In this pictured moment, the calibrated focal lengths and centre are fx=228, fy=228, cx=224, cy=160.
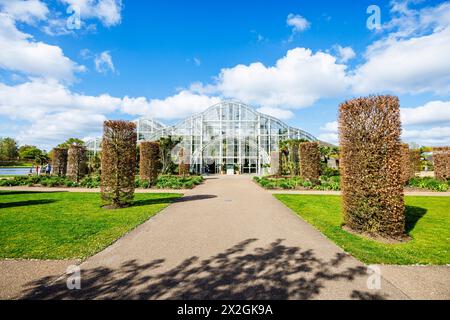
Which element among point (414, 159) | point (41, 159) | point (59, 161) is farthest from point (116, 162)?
point (41, 159)

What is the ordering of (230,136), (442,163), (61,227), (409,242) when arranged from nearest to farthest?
1. (409,242)
2. (61,227)
3. (442,163)
4. (230,136)

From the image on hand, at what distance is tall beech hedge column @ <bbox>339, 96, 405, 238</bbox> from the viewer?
5793 mm

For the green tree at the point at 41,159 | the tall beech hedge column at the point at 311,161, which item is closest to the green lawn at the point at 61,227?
the tall beech hedge column at the point at 311,161

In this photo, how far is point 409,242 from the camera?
5.59 metres

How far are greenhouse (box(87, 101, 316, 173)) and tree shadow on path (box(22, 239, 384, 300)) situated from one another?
3292 cm

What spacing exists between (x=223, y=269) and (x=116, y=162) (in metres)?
7.43

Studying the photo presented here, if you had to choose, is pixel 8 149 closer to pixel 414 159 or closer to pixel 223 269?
pixel 223 269

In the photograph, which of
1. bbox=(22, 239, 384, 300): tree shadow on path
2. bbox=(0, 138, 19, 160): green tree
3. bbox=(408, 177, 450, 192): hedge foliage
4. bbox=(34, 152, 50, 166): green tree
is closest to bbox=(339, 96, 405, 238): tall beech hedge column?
bbox=(22, 239, 384, 300): tree shadow on path

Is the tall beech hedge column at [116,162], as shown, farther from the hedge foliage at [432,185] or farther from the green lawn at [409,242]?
the hedge foliage at [432,185]

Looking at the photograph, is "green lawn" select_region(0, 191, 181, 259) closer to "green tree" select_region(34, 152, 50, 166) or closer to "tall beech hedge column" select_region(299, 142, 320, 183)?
"tall beech hedge column" select_region(299, 142, 320, 183)
